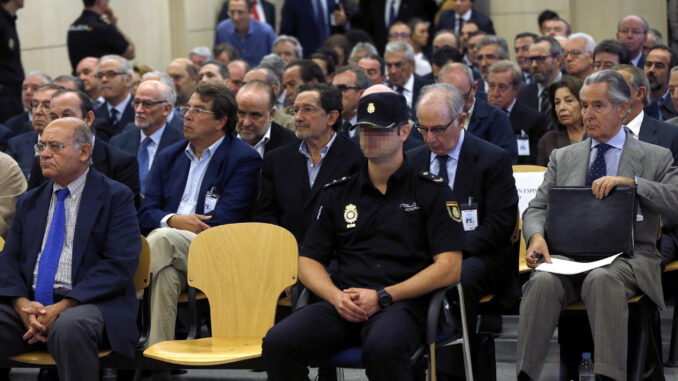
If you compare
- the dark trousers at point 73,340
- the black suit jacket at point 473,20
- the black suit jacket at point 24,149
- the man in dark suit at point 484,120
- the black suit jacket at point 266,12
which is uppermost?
the black suit jacket at point 266,12

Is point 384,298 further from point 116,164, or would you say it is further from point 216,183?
point 116,164

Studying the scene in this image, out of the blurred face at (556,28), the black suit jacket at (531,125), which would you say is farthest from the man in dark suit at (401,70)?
the blurred face at (556,28)

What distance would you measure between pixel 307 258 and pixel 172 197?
5.10 feet

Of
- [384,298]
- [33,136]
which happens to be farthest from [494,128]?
[33,136]

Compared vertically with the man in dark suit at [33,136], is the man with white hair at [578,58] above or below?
above

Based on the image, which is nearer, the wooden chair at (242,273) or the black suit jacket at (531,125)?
the wooden chair at (242,273)

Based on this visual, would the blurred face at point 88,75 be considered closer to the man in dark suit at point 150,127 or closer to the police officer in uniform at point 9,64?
the police officer in uniform at point 9,64

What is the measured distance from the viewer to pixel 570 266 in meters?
4.69


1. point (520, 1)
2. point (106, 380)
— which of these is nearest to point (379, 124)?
point (106, 380)

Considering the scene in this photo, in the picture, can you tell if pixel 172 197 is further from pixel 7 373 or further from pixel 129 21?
pixel 129 21

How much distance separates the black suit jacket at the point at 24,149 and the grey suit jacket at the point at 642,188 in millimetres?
3654

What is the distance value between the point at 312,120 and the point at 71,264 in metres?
1.55

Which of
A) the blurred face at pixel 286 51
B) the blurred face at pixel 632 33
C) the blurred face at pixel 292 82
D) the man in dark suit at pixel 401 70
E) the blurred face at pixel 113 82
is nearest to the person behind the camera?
the blurred face at pixel 292 82

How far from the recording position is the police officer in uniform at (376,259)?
416 cm
